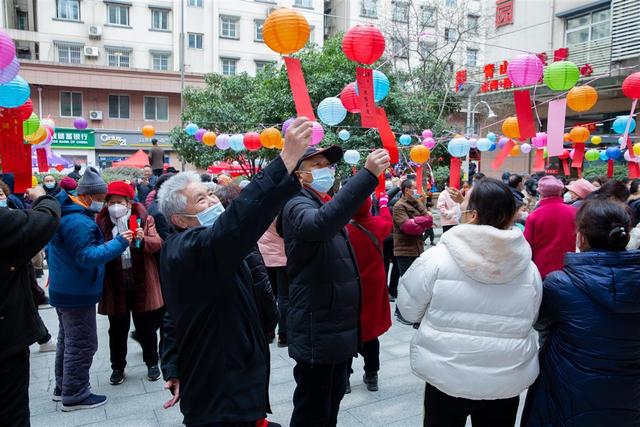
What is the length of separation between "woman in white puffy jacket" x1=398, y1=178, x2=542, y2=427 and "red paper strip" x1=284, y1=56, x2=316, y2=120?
886 millimetres

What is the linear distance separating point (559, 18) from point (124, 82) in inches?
832

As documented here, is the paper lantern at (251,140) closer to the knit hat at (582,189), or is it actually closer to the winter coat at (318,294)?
the knit hat at (582,189)

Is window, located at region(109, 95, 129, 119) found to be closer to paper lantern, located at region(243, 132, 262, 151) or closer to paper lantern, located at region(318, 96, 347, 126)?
paper lantern, located at region(243, 132, 262, 151)

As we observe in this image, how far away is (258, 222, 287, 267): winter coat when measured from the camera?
518cm

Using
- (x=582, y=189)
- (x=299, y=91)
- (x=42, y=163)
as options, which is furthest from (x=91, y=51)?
(x=299, y=91)

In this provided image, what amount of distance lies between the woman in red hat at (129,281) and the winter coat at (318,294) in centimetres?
177

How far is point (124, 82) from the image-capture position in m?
24.9

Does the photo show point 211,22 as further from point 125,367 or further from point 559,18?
point 125,367

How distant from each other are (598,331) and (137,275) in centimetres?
344

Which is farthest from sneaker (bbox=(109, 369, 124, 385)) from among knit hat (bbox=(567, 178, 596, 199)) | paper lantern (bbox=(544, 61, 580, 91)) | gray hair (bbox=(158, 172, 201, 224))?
paper lantern (bbox=(544, 61, 580, 91))

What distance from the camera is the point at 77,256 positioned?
3.43 meters

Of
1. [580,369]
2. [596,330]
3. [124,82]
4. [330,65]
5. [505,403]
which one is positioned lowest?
[505,403]

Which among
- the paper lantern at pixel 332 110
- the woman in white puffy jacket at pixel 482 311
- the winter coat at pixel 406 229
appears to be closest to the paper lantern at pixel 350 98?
the paper lantern at pixel 332 110

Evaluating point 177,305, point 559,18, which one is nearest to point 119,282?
point 177,305
